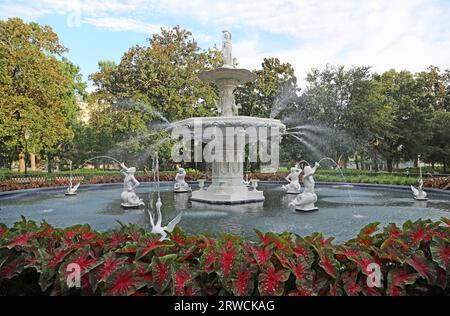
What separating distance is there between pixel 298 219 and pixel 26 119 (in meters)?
23.1

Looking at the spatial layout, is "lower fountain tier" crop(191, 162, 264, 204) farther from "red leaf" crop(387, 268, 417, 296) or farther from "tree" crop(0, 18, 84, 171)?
"tree" crop(0, 18, 84, 171)

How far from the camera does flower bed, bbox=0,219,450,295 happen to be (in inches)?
113

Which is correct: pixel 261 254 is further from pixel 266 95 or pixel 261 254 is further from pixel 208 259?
pixel 266 95

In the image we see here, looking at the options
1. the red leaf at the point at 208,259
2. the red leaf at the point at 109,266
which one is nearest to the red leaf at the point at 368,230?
the red leaf at the point at 208,259

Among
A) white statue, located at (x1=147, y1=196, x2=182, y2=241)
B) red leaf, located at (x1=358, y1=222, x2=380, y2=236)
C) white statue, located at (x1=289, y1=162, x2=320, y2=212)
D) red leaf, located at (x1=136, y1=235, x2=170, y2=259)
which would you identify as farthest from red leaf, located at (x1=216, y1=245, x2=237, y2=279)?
white statue, located at (x1=289, y1=162, x2=320, y2=212)

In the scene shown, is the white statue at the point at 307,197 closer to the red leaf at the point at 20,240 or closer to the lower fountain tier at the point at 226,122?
the lower fountain tier at the point at 226,122

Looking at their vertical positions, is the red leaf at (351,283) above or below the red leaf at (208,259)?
below

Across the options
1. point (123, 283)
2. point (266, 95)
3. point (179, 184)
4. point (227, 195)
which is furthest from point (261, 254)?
point (266, 95)

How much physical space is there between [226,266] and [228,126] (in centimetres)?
969

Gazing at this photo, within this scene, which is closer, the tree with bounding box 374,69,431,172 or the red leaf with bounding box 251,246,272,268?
the red leaf with bounding box 251,246,272,268

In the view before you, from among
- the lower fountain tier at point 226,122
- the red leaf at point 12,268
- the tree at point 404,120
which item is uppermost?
the tree at point 404,120

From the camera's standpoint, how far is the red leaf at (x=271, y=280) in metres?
2.82

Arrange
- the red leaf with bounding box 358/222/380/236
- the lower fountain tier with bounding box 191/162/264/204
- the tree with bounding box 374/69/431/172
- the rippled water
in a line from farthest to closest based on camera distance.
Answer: the tree with bounding box 374/69/431/172, the lower fountain tier with bounding box 191/162/264/204, the rippled water, the red leaf with bounding box 358/222/380/236
